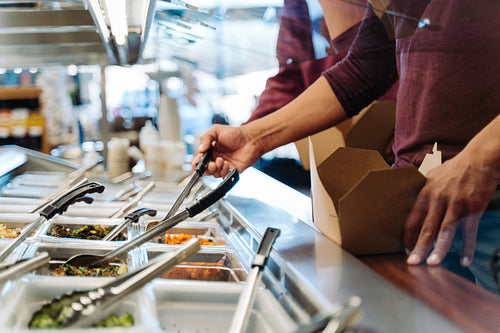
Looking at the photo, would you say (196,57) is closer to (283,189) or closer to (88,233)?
(283,189)

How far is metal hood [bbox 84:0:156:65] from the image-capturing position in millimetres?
1275

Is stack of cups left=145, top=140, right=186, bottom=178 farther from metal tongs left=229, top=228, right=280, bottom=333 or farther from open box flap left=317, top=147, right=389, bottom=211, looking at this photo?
metal tongs left=229, top=228, right=280, bottom=333

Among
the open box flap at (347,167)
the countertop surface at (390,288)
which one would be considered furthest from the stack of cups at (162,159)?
the open box flap at (347,167)

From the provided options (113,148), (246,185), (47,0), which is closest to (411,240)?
(246,185)

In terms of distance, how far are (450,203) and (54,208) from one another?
2.91ft

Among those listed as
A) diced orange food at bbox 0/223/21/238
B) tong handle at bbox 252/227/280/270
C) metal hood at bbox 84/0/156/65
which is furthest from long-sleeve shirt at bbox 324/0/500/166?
diced orange food at bbox 0/223/21/238

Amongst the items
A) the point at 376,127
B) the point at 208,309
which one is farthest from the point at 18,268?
the point at 376,127

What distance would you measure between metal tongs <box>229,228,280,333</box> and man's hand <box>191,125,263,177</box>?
2.49 ft

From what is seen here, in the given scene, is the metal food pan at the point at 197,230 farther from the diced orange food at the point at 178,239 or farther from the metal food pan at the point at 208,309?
the metal food pan at the point at 208,309

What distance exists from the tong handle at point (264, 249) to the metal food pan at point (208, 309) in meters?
0.09

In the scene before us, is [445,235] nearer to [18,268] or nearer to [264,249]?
[264,249]

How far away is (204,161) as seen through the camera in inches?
56.2

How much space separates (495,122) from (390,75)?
2.14 feet

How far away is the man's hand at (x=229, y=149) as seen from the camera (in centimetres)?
153
